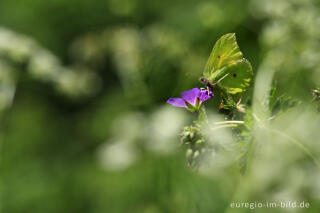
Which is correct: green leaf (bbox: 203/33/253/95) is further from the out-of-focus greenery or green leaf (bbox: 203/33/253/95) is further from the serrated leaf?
the out-of-focus greenery

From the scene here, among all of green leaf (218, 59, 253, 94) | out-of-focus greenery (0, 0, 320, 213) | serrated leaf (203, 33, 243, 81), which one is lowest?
out-of-focus greenery (0, 0, 320, 213)

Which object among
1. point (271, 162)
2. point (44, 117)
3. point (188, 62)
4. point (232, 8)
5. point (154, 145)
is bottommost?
point (44, 117)

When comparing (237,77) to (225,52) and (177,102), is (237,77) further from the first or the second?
(177,102)

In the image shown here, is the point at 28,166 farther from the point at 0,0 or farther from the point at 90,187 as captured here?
the point at 0,0

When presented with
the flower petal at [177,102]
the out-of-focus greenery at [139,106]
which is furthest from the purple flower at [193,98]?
the out-of-focus greenery at [139,106]

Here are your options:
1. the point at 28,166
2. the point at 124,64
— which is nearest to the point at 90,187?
the point at 28,166

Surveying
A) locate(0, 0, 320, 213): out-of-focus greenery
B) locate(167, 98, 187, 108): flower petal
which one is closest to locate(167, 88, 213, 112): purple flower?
locate(167, 98, 187, 108): flower petal

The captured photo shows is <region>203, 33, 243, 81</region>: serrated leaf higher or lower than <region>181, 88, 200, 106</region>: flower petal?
higher
